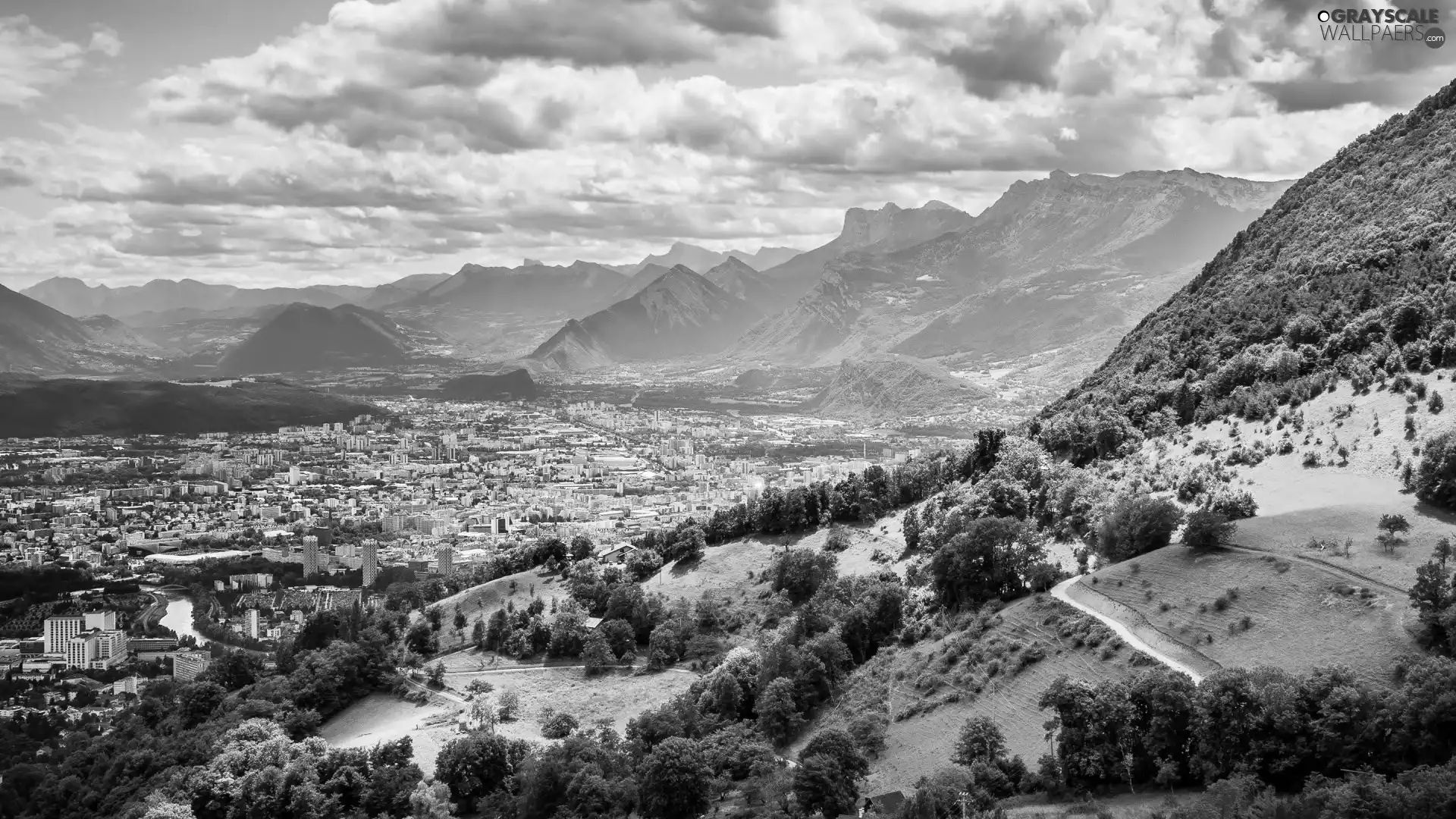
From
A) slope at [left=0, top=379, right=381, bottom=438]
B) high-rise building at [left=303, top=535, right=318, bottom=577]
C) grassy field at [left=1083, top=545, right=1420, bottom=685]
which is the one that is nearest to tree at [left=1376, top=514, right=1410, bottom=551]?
grassy field at [left=1083, top=545, right=1420, bottom=685]

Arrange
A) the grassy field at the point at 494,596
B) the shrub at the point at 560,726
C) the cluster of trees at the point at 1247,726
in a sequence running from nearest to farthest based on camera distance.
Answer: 1. the cluster of trees at the point at 1247,726
2. the shrub at the point at 560,726
3. the grassy field at the point at 494,596

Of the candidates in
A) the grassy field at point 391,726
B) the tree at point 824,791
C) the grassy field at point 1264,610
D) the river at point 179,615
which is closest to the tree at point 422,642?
the grassy field at point 391,726

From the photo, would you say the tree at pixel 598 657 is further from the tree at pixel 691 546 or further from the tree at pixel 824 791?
the tree at pixel 824 791

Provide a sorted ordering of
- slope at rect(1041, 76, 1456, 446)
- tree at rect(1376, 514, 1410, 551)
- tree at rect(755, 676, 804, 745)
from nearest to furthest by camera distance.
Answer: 1. tree at rect(1376, 514, 1410, 551)
2. tree at rect(755, 676, 804, 745)
3. slope at rect(1041, 76, 1456, 446)

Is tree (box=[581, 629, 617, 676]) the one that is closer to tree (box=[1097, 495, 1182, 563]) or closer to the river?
tree (box=[1097, 495, 1182, 563])

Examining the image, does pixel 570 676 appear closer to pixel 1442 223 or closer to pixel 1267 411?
pixel 1267 411

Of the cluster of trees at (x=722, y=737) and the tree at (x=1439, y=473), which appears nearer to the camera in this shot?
the cluster of trees at (x=722, y=737)

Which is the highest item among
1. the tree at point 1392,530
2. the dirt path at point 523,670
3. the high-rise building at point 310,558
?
the tree at point 1392,530
